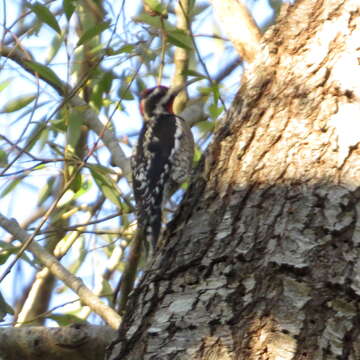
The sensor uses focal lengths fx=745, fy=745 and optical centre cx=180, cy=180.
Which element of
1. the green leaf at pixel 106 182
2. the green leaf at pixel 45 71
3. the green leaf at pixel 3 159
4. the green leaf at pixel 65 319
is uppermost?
the green leaf at pixel 45 71

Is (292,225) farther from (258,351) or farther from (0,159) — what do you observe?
(0,159)

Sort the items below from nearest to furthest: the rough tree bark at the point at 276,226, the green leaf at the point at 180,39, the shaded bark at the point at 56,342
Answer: the rough tree bark at the point at 276,226 → the shaded bark at the point at 56,342 → the green leaf at the point at 180,39

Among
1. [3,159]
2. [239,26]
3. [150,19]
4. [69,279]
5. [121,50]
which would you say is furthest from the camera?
[3,159]

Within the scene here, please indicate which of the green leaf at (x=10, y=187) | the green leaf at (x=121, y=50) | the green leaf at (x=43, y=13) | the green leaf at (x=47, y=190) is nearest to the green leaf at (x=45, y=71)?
the green leaf at (x=43, y=13)

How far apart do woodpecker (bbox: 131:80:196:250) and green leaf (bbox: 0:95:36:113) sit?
24.6 inches

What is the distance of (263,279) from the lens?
1620 millimetres

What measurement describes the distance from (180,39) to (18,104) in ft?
2.52

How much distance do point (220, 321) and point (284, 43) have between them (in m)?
1.05

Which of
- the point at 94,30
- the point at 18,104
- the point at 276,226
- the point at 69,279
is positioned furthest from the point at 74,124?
the point at 276,226

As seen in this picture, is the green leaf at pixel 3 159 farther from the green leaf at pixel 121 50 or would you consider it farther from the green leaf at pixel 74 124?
the green leaf at pixel 121 50

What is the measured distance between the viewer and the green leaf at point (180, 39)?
3.04 metres

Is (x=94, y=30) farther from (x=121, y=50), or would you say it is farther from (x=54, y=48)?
(x=54, y=48)

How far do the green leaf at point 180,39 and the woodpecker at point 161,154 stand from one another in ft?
1.41

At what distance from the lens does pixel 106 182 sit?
3107 mm
